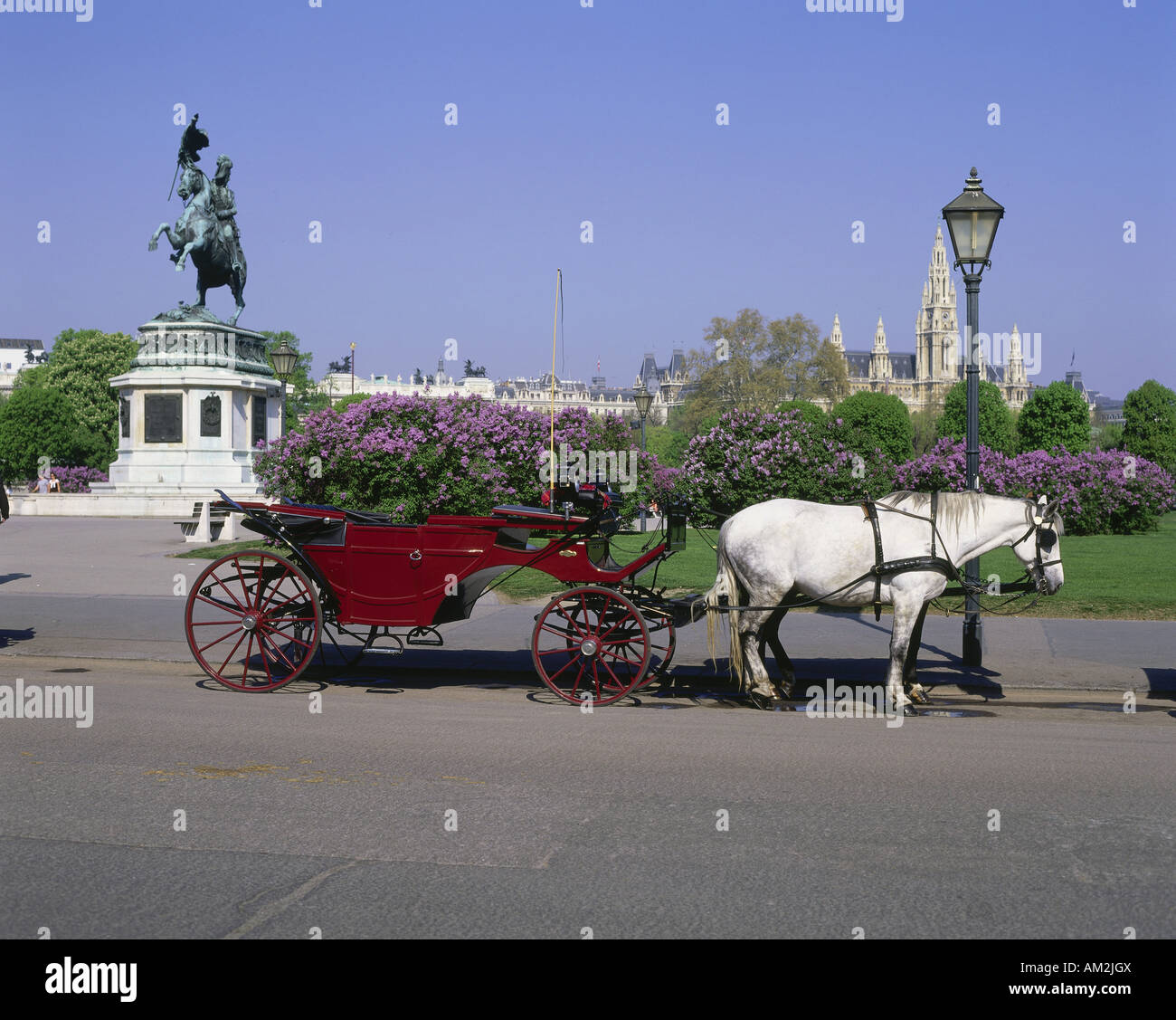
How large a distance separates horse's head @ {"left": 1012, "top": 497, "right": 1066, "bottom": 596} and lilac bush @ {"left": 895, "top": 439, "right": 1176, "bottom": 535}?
25.4 metres

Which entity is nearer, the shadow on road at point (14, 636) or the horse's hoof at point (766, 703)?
the horse's hoof at point (766, 703)

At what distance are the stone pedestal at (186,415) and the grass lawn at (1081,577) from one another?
16127 millimetres

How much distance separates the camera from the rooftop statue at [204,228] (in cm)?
4256

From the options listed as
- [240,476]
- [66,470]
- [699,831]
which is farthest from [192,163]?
[699,831]

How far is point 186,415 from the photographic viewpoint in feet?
135

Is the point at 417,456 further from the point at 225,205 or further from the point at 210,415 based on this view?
the point at 225,205

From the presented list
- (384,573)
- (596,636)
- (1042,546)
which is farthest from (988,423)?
(384,573)

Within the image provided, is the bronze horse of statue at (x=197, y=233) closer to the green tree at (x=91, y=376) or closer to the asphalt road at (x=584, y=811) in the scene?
the asphalt road at (x=584, y=811)

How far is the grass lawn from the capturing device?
15.0m

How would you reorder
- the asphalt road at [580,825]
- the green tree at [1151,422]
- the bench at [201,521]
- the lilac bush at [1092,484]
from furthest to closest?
the green tree at [1151,422] → the lilac bush at [1092,484] → the bench at [201,521] → the asphalt road at [580,825]

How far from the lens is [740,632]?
9.62 m

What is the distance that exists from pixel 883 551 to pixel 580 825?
4.26m

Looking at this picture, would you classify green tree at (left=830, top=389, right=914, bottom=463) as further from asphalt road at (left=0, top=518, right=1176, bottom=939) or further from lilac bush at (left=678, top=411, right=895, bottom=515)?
asphalt road at (left=0, top=518, right=1176, bottom=939)

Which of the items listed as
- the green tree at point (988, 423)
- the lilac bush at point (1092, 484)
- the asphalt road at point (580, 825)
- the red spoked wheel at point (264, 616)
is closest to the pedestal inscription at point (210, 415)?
the lilac bush at point (1092, 484)
